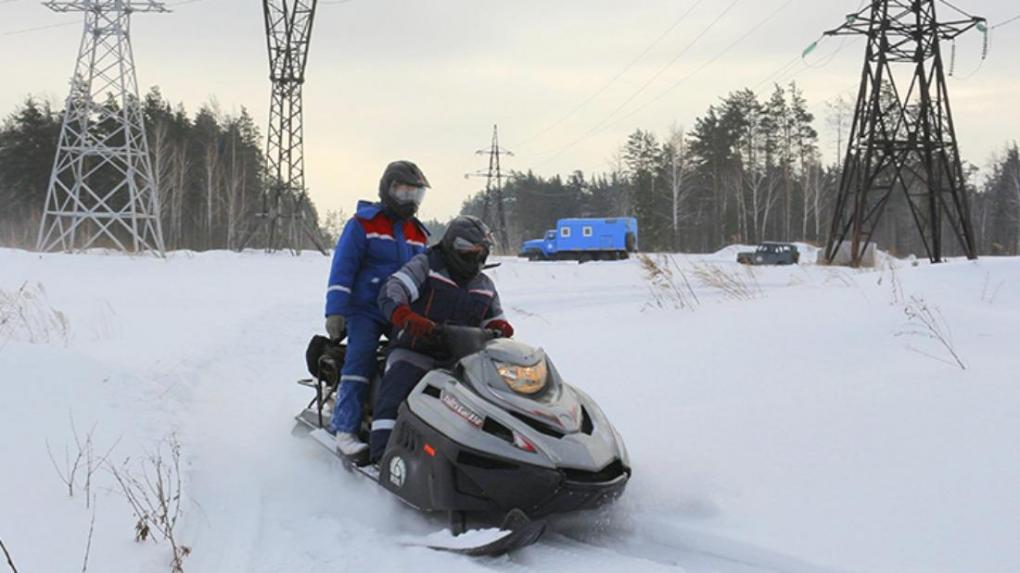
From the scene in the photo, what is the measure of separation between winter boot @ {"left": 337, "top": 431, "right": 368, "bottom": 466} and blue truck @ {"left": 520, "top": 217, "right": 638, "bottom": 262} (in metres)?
37.5

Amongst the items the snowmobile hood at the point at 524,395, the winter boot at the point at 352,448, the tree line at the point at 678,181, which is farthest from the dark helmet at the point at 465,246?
the tree line at the point at 678,181

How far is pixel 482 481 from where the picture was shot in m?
3.39

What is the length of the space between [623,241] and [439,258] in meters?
37.9

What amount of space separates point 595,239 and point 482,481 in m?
39.0

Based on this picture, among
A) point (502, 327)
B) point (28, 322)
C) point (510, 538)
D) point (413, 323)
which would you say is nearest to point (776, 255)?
point (28, 322)

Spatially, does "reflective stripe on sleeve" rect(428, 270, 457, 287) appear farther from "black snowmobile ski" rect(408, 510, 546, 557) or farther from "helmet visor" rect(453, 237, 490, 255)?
"black snowmobile ski" rect(408, 510, 546, 557)

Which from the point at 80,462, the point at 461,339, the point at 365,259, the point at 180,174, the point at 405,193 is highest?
the point at 180,174

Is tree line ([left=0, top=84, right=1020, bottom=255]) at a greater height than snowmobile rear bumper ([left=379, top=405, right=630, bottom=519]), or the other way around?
tree line ([left=0, top=84, right=1020, bottom=255])

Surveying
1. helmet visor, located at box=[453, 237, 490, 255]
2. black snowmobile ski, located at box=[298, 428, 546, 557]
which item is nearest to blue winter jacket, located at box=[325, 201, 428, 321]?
helmet visor, located at box=[453, 237, 490, 255]

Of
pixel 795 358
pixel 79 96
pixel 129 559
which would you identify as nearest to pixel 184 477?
pixel 129 559

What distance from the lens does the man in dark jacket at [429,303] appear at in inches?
162

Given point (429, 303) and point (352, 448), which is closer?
point (429, 303)

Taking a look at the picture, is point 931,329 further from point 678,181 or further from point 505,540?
point 678,181

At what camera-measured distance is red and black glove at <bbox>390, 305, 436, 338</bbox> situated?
3.93 meters
